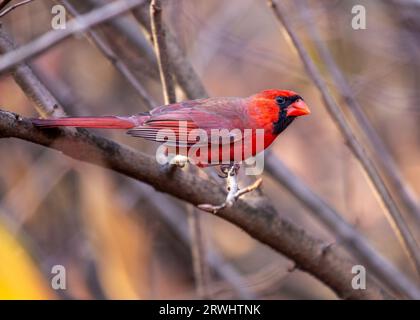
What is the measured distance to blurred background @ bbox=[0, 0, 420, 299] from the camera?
4.09m

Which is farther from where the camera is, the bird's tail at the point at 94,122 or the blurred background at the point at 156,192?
the blurred background at the point at 156,192

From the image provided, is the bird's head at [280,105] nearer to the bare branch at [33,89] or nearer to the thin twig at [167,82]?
the thin twig at [167,82]

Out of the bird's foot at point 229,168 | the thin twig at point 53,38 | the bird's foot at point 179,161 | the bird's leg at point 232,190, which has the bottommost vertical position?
the bird's leg at point 232,190

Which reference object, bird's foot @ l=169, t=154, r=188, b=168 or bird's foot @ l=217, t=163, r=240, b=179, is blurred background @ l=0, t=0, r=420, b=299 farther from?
bird's foot @ l=217, t=163, r=240, b=179

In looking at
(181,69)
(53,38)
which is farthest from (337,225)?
(53,38)

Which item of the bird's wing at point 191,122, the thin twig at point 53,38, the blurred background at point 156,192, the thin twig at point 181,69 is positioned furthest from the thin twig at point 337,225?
the thin twig at point 53,38

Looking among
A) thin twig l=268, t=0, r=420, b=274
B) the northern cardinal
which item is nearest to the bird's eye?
the northern cardinal

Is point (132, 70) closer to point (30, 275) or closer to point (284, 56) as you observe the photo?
point (30, 275)

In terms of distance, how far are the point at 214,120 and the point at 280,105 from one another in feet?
0.83

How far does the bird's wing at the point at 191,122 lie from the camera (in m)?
2.07

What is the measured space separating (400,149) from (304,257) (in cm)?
289

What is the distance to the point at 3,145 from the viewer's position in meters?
4.76

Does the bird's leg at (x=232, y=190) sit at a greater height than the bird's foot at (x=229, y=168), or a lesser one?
lesser
